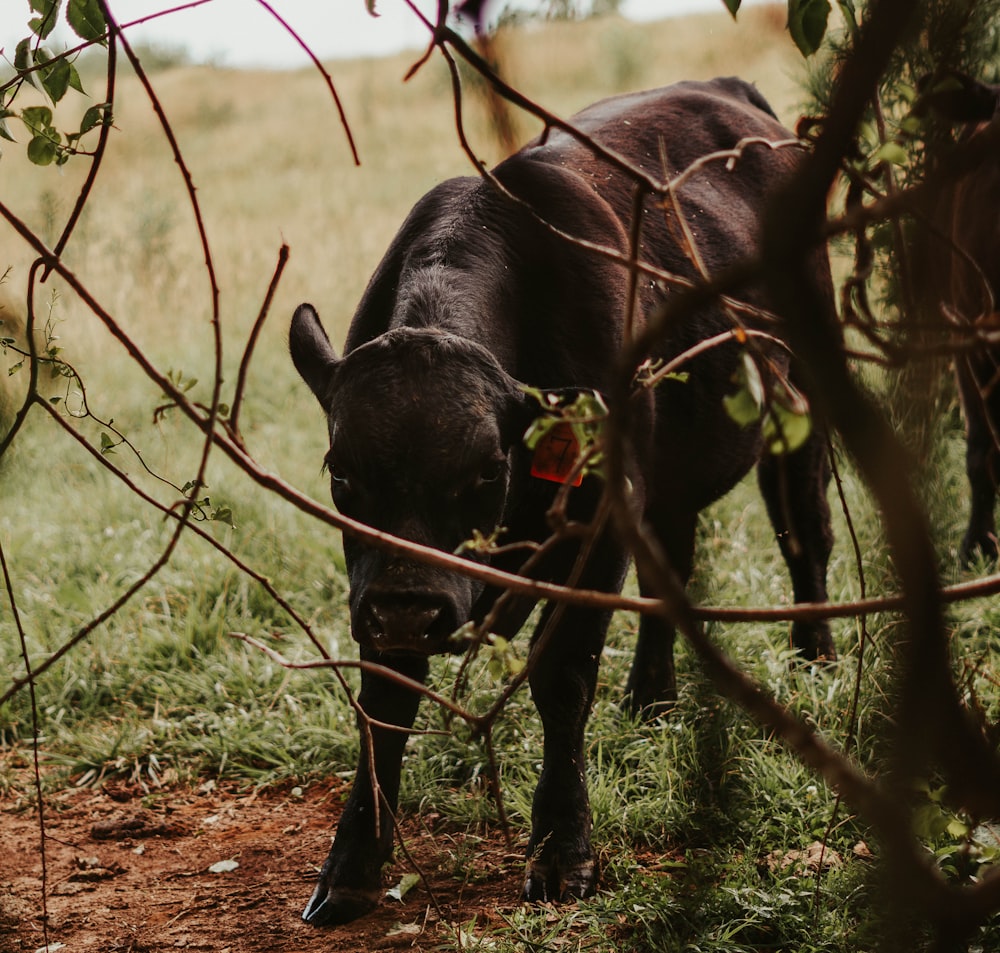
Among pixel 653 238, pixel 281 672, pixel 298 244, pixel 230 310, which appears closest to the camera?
pixel 653 238

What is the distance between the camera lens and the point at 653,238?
3695 millimetres

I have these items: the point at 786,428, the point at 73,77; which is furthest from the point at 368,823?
the point at 786,428

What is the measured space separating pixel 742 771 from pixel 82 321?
8.17 m

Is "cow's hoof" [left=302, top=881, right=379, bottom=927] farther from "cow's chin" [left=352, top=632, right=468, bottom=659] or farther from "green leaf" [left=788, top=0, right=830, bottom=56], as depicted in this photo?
A: "green leaf" [left=788, top=0, right=830, bottom=56]

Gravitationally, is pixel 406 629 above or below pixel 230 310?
below

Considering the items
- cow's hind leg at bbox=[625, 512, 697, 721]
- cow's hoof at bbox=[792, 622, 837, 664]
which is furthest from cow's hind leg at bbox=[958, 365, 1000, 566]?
cow's hind leg at bbox=[625, 512, 697, 721]

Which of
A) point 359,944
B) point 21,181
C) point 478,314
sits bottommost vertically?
point 359,944

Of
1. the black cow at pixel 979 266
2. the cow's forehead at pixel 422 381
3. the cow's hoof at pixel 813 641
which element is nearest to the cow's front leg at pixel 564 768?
the cow's forehead at pixel 422 381

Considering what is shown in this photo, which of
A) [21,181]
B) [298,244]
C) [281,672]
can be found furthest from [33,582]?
[21,181]

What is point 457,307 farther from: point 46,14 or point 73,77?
point 46,14

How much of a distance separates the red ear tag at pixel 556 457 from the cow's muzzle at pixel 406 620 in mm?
454

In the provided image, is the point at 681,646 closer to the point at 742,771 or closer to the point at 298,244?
the point at 742,771

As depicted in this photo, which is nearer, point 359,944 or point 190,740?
point 359,944

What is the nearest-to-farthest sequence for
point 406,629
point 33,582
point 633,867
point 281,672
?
point 406,629 → point 633,867 → point 281,672 → point 33,582
